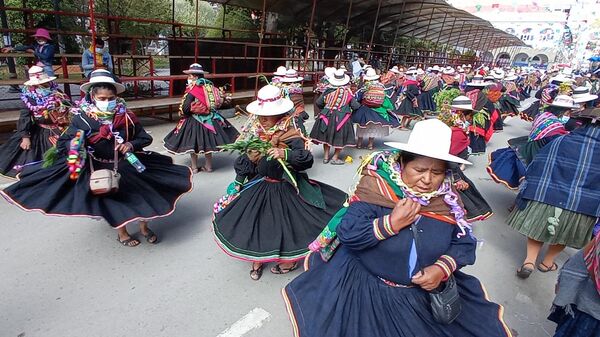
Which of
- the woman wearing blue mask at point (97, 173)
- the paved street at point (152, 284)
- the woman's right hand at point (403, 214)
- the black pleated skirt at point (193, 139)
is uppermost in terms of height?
the woman's right hand at point (403, 214)

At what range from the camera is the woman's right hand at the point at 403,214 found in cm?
195

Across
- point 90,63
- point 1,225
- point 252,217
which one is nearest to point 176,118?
point 90,63

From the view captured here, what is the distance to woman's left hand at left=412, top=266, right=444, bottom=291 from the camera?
2.00 m

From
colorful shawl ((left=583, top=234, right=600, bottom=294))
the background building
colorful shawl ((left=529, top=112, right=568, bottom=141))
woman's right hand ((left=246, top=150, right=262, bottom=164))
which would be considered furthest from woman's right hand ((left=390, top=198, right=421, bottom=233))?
the background building

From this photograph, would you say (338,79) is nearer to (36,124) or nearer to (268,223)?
(268,223)

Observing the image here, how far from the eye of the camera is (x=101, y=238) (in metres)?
4.37

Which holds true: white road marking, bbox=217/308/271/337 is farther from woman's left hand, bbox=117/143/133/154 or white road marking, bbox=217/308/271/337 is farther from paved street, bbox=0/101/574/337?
woman's left hand, bbox=117/143/133/154

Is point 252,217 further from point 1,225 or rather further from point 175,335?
point 1,225

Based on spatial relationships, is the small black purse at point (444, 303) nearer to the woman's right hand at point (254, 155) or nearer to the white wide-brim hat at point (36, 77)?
the woman's right hand at point (254, 155)

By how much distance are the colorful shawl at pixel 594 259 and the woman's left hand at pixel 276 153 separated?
2.26 m

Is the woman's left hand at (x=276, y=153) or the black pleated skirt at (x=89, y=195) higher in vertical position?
the woman's left hand at (x=276, y=153)

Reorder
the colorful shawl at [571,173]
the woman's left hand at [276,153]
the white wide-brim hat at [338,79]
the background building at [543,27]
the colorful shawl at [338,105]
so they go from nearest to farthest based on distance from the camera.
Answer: the woman's left hand at [276,153] → the colorful shawl at [571,173] → the white wide-brim hat at [338,79] → the colorful shawl at [338,105] → the background building at [543,27]

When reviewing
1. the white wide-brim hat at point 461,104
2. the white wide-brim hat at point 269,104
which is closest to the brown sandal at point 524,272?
the white wide-brim hat at point 461,104

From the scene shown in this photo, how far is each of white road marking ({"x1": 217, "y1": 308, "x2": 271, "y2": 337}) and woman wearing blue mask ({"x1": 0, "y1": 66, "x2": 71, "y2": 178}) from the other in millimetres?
3982
